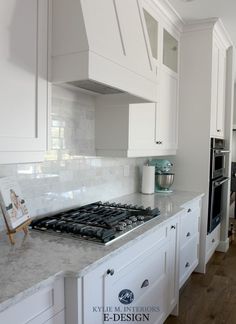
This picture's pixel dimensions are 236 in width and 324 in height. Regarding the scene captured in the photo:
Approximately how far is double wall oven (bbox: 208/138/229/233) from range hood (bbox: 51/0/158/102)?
163cm

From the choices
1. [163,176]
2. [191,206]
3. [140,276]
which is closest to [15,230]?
[140,276]

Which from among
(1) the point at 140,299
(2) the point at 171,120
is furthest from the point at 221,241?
(1) the point at 140,299

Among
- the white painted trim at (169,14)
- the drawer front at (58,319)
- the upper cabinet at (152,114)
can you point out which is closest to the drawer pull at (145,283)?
the drawer front at (58,319)

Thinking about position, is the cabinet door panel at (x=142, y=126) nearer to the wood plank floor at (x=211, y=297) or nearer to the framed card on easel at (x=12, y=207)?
the framed card on easel at (x=12, y=207)

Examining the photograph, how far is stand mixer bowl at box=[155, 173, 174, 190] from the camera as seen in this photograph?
2.99 meters

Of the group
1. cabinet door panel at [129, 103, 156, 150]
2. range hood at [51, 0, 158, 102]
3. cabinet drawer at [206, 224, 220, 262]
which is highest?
range hood at [51, 0, 158, 102]

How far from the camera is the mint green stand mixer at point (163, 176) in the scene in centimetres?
300

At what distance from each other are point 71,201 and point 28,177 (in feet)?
1.52

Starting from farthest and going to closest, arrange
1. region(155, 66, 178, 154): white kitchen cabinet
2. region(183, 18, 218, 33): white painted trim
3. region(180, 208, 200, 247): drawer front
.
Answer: region(183, 18, 218, 33): white painted trim → region(155, 66, 178, 154): white kitchen cabinet → region(180, 208, 200, 247): drawer front

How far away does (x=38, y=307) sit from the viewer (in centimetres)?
106

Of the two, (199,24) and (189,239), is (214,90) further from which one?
(189,239)

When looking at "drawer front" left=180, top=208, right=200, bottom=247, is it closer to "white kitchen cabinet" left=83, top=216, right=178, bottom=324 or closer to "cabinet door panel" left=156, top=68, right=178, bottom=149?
"white kitchen cabinet" left=83, top=216, right=178, bottom=324

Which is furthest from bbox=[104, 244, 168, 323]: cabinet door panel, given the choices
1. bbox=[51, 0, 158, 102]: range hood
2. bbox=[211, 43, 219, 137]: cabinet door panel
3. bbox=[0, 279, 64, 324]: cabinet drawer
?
bbox=[211, 43, 219, 137]: cabinet door panel

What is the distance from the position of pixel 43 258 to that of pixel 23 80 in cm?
77
